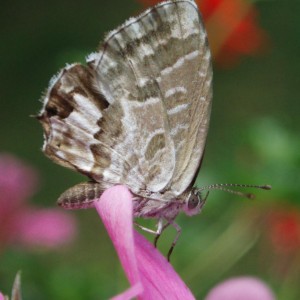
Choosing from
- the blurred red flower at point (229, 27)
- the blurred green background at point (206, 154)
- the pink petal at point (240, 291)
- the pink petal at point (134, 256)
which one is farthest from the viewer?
the blurred red flower at point (229, 27)

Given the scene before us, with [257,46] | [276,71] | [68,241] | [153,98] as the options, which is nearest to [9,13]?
[276,71]

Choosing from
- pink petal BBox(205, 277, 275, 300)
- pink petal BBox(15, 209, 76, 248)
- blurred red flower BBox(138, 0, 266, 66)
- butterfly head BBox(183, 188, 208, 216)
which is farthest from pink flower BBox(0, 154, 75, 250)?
pink petal BBox(205, 277, 275, 300)

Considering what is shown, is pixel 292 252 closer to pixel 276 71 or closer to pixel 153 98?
pixel 153 98

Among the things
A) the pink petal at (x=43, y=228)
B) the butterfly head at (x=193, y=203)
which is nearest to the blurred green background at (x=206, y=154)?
the pink petal at (x=43, y=228)

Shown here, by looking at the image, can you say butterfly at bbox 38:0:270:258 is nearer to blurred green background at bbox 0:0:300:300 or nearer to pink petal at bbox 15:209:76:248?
blurred green background at bbox 0:0:300:300

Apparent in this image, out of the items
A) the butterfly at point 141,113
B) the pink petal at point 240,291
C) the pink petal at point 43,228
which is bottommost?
the pink petal at point 43,228

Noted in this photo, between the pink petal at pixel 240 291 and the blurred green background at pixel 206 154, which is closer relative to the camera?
the pink petal at pixel 240 291

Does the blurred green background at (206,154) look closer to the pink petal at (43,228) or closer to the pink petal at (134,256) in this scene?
the pink petal at (43,228)
